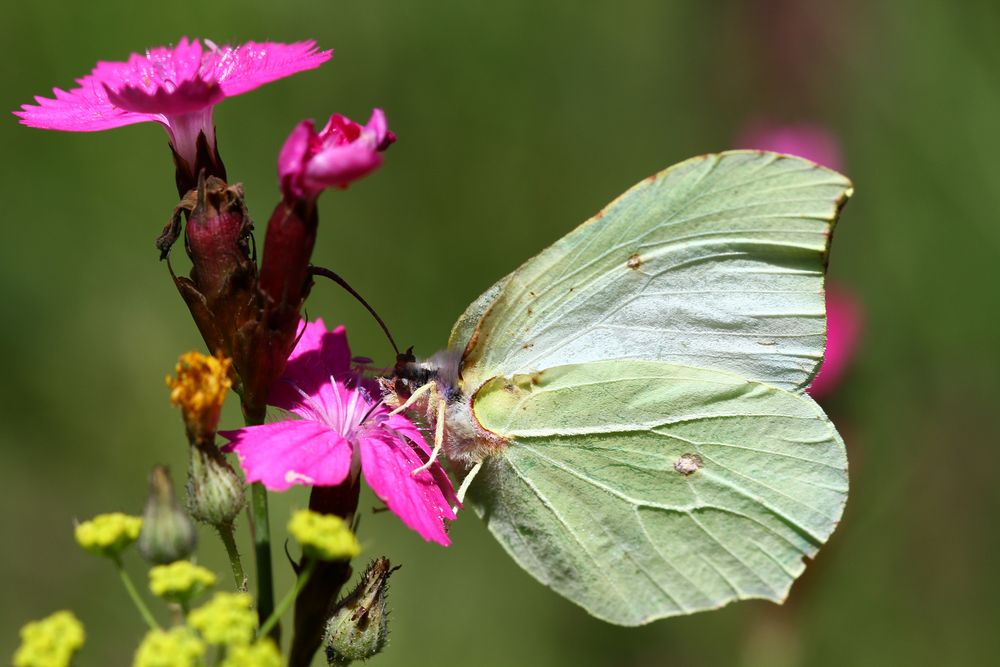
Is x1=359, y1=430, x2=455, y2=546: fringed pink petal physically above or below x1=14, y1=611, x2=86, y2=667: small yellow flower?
below

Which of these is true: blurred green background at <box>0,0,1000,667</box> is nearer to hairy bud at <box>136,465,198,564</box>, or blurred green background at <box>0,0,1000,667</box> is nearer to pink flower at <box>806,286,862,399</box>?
pink flower at <box>806,286,862,399</box>

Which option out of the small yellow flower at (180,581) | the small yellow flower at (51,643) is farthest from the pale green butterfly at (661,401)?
the small yellow flower at (51,643)

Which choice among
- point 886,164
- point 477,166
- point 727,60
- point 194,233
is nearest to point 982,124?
point 886,164

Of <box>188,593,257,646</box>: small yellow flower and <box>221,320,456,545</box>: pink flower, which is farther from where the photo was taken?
<box>221,320,456,545</box>: pink flower

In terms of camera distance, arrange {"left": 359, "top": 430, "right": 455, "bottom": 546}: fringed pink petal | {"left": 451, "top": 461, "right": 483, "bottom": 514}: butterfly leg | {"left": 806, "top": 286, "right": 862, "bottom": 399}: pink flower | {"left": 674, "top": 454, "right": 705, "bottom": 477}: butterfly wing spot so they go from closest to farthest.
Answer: {"left": 359, "top": 430, "right": 455, "bottom": 546}: fringed pink petal
{"left": 451, "top": 461, "right": 483, "bottom": 514}: butterfly leg
{"left": 674, "top": 454, "right": 705, "bottom": 477}: butterfly wing spot
{"left": 806, "top": 286, "right": 862, "bottom": 399}: pink flower

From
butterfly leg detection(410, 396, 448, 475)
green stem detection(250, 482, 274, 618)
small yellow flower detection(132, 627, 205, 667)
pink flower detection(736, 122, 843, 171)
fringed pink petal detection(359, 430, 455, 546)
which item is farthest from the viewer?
pink flower detection(736, 122, 843, 171)

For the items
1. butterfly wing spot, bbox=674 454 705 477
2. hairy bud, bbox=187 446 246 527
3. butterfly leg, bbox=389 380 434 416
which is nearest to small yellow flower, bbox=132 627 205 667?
hairy bud, bbox=187 446 246 527

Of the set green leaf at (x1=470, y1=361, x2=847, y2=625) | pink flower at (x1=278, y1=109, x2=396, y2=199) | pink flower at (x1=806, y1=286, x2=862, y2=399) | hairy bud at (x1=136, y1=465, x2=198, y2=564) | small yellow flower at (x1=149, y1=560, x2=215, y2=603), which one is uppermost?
pink flower at (x1=278, y1=109, x2=396, y2=199)
